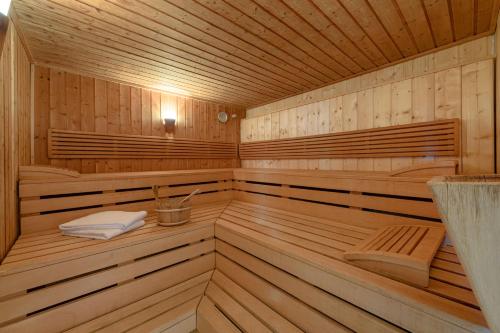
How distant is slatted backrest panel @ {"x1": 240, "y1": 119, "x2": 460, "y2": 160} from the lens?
8.86ft

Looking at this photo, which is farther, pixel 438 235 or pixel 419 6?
pixel 419 6

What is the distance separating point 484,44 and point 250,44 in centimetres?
258

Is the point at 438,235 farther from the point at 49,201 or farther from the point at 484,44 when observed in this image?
the point at 49,201

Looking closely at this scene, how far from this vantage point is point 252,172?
346 centimetres

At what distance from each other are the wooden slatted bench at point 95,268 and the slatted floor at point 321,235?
46cm

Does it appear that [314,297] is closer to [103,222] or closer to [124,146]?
[103,222]

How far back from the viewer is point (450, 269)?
137cm

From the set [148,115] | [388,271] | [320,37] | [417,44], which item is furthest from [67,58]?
[417,44]

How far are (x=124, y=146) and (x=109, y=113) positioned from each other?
57 centimetres

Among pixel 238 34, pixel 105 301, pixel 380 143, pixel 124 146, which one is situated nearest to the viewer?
pixel 105 301

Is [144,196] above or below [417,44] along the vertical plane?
below

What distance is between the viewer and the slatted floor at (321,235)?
3.94 ft

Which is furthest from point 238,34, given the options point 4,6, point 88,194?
point 88,194

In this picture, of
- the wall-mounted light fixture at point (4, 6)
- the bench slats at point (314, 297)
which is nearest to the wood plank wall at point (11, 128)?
the wall-mounted light fixture at point (4, 6)
